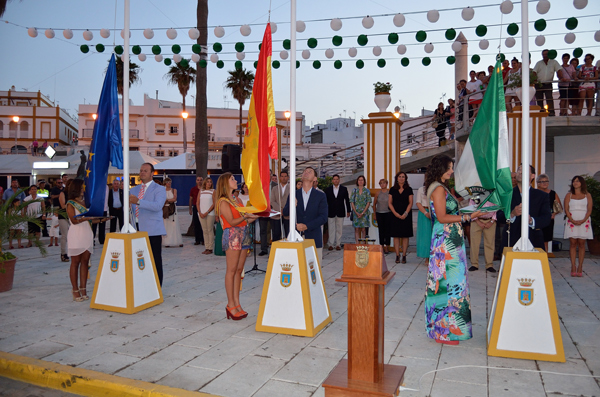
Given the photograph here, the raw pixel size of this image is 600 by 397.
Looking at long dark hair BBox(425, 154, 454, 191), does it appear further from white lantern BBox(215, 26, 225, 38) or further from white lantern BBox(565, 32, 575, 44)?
white lantern BBox(215, 26, 225, 38)

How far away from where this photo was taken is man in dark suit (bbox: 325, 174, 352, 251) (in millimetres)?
11594

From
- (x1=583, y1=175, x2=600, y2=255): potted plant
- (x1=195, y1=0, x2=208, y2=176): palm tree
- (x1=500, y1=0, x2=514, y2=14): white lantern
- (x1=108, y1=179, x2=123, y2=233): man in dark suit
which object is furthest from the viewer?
(x1=195, y1=0, x2=208, y2=176): palm tree

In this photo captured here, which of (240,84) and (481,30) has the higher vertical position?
(240,84)

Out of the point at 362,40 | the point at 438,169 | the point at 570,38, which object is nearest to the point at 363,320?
the point at 438,169

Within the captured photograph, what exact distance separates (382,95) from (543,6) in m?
4.40

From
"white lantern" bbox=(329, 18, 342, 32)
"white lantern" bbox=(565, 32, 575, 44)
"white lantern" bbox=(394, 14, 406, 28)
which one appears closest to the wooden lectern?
"white lantern" bbox=(394, 14, 406, 28)

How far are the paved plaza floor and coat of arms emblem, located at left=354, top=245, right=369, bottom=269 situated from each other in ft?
3.66

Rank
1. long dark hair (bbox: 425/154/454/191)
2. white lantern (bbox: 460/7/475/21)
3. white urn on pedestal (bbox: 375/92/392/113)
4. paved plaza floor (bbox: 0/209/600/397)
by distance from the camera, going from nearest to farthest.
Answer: paved plaza floor (bbox: 0/209/600/397) → long dark hair (bbox: 425/154/454/191) → white lantern (bbox: 460/7/475/21) → white urn on pedestal (bbox: 375/92/392/113)

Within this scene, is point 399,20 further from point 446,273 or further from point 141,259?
point 141,259

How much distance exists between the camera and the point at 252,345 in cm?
488

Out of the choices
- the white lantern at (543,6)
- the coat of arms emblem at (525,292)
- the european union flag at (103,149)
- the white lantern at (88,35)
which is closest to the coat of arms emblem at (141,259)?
the european union flag at (103,149)

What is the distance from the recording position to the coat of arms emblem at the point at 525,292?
4.48 metres

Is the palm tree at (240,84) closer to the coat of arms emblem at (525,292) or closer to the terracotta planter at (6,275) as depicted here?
the terracotta planter at (6,275)

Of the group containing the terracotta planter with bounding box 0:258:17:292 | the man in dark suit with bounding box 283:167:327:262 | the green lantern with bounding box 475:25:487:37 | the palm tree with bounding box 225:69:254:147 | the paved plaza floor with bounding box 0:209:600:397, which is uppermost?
the palm tree with bounding box 225:69:254:147
